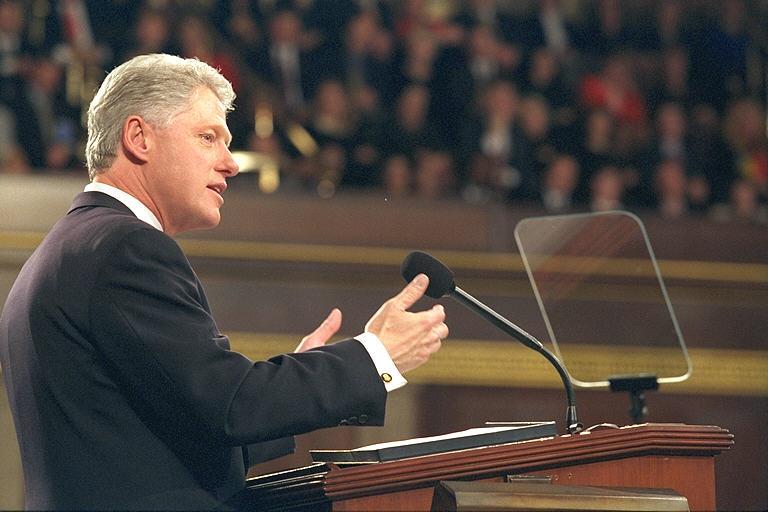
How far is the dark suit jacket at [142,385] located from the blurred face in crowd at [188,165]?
194 mm

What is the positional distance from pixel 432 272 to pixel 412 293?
0.40ft

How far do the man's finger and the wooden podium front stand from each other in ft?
0.86

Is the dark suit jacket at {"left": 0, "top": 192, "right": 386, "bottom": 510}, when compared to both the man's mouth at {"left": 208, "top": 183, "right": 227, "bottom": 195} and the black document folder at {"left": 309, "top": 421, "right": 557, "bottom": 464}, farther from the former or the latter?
the man's mouth at {"left": 208, "top": 183, "right": 227, "bottom": 195}

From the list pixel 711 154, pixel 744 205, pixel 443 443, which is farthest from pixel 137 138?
pixel 711 154

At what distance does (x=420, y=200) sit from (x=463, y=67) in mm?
1688

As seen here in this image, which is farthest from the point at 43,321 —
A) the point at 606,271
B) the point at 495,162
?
the point at 495,162

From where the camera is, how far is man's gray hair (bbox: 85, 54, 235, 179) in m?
2.25

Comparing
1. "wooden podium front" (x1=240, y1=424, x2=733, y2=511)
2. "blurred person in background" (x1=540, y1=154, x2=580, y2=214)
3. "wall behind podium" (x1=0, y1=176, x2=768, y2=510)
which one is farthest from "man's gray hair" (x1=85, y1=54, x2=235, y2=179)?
"blurred person in background" (x1=540, y1=154, x2=580, y2=214)

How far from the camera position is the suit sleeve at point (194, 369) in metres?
1.93

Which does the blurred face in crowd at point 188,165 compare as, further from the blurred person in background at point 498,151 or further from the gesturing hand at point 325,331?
the blurred person in background at point 498,151

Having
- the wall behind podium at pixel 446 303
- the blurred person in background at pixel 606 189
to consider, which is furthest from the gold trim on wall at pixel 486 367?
the blurred person in background at pixel 606 189

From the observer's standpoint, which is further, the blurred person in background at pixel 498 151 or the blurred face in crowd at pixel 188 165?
the blurred person in background at pixel 498 151

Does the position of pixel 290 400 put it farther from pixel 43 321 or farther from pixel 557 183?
pixel 557 183

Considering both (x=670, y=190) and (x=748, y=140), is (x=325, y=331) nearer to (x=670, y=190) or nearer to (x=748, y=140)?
(x=670, y=190)
